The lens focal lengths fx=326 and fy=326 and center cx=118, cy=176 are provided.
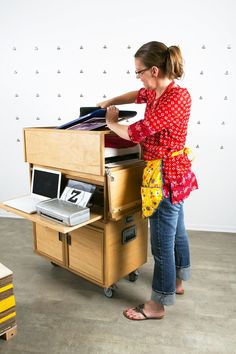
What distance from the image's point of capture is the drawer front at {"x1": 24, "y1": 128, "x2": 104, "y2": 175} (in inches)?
63.7

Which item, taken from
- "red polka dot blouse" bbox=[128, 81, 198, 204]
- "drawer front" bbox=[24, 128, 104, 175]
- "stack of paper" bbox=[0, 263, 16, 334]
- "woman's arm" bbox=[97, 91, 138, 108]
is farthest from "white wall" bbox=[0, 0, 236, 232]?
"stack of paper" bbox=[0, 263, 16, 334]

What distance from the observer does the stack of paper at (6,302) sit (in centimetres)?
155

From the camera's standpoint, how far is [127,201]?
1.75 metres

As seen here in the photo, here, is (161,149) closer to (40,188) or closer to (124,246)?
(124,246)

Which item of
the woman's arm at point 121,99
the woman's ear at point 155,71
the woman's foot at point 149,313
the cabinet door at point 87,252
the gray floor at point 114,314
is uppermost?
the woman's ear at point 155,71

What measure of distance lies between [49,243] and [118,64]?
1567mm

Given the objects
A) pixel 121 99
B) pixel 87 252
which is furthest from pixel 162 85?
pixel 87 252

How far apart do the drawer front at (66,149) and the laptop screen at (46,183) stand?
55mm

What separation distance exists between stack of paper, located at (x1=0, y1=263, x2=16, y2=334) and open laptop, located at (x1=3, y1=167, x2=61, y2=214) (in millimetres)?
380

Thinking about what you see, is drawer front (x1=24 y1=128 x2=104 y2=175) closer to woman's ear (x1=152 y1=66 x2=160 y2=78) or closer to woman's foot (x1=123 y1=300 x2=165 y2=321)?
woman's ear (x1=152 y1=66 x2=160 y2=78)

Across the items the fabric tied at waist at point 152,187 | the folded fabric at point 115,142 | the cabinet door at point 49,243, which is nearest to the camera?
the fabric tied at waist at point 152,187

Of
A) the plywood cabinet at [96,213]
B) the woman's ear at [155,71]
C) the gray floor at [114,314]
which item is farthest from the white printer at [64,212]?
the woman's ear at [155,71]

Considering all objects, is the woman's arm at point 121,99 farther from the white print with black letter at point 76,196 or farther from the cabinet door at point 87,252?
the cabinet door at point 87,252

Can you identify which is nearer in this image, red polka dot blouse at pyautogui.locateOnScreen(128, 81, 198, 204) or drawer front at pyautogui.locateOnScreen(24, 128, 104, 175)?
red polka dot blouse at pyautogui.locateOnScreen(128, 81, 198, 204)
